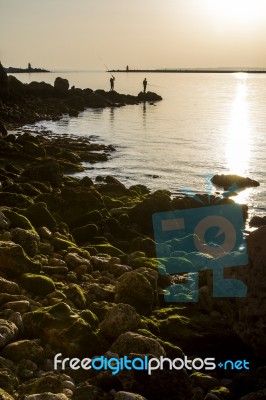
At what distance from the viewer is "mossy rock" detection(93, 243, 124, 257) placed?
13.6m

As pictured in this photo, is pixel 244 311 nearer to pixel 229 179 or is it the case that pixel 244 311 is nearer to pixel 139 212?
pixel 139 212

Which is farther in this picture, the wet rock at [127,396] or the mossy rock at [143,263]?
the mossy rock at [143,263]

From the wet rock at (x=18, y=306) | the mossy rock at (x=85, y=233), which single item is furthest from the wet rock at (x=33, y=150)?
the wet rock at (x=18, y=306)

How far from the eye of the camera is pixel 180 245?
51.0 feet

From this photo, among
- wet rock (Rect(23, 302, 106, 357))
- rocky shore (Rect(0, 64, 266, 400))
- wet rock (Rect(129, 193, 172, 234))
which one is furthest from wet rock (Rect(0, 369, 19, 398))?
wet rock (Rect(129, 193, 172, 234))

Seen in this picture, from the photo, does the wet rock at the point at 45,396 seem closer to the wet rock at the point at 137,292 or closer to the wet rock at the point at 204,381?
the wet rock at the point at 204,381

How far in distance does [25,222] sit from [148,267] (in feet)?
10.6

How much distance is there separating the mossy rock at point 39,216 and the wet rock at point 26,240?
2493 mm

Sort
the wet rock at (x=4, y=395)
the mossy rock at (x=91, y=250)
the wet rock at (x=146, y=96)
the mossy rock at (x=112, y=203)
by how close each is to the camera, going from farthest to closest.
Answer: the wet rock at (x=146, y=96) < the mossy rock at (x=112, y=203) < the mossy rock at (x=91, y=250) < the wet rock at (x=4, y=395)

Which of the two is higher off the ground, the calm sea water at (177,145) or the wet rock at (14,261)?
the wet rock at (14,261)

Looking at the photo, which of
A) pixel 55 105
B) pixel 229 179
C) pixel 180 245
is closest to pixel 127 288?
pixel 180 245

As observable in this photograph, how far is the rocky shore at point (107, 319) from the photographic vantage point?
6.91m

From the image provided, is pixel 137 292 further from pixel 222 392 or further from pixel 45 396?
pixel 45 396

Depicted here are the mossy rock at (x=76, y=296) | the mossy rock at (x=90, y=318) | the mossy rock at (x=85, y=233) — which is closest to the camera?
the mossy rock at (x=90, y=318)
